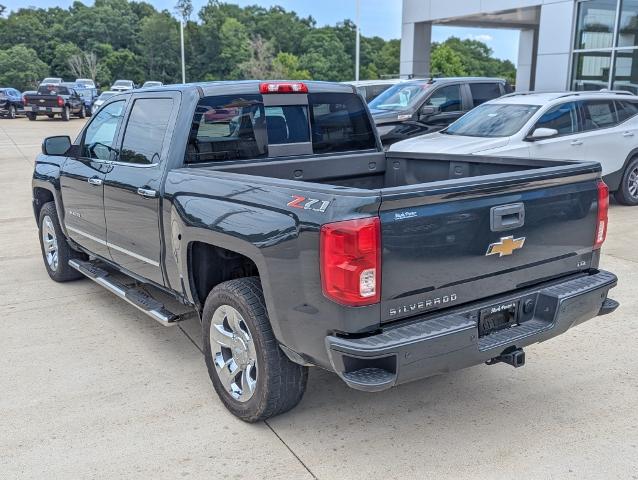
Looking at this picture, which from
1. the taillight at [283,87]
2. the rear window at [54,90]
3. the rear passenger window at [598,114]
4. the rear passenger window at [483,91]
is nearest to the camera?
the taillight at [283,87]

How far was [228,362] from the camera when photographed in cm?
377

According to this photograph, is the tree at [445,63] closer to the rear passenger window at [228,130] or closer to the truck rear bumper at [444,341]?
the rear passenger window at [228,130]

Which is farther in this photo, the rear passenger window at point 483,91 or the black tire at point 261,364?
the rear passenger window at point 483,91

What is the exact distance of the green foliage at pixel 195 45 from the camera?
76875 mm

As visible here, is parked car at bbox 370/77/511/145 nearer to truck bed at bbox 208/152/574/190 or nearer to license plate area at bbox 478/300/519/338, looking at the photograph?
truck bed at bbox 208/152/574/190

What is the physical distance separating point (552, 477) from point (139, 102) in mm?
3691

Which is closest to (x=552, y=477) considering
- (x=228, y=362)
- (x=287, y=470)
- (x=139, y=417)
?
(x=287, y=470)

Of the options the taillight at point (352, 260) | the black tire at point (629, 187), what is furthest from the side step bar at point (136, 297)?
the black tire at point (629, 187)

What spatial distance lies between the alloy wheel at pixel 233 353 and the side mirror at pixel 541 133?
6398mm

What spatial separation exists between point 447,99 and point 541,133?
4197 mm

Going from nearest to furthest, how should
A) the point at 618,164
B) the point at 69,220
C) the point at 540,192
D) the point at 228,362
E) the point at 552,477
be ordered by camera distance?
the point at 552,477 < the point at 540,192 < the point at 228,362 < the point at 69,220 < the point at 618,164

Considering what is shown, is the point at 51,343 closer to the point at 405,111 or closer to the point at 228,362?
the point at 228,362

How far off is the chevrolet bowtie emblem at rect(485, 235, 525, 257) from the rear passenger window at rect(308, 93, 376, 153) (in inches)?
73.0

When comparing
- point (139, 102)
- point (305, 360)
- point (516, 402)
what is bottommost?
point (516, 402)
